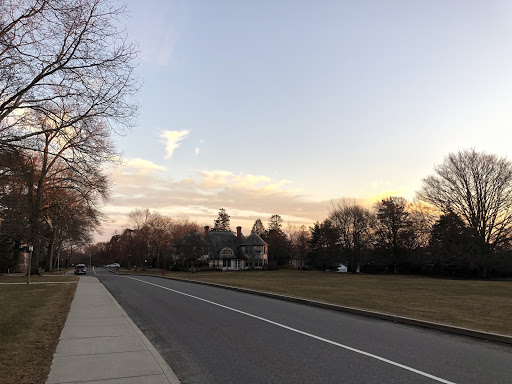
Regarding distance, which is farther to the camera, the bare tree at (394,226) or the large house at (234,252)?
the large house at (234,252)

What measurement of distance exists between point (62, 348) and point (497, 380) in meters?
7.75

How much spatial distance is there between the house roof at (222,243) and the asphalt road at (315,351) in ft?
231

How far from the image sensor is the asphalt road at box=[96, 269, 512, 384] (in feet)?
19.6

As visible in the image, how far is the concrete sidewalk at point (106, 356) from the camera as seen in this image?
551cm

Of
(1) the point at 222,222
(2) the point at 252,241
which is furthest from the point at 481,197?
(1) the point at 222,222

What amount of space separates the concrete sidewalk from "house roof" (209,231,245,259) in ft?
236

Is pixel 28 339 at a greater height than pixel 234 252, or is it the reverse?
pixel 234 252

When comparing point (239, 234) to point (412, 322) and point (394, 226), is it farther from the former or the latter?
point (412, 322)

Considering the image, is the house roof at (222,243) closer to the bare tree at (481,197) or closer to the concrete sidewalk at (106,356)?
the bare tree at (481,197)

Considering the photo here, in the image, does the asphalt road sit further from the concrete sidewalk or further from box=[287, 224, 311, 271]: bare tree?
box=[287, 224, 311, 271]: bare tree

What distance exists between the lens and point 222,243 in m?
84.1

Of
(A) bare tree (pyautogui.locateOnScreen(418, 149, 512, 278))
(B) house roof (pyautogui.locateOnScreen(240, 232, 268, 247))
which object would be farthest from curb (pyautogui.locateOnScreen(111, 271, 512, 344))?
(B) house roof (pyautogui.locateOnScreen(240, 232, 268, 247))

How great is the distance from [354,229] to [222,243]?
2910 centimetres

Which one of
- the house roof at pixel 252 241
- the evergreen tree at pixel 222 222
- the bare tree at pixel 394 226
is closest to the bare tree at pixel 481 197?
the bare tree at pixel 394 226
